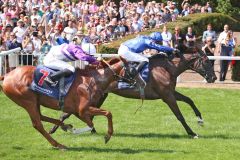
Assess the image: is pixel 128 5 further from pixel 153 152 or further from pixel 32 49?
pixel 153 152

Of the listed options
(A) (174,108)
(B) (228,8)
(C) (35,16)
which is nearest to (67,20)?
(C) (35,16)

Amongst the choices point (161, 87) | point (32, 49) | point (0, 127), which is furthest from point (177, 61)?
point (32, 49)

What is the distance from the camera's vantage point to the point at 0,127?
1326 cm

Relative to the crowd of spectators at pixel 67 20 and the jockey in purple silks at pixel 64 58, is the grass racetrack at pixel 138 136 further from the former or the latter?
the crowd of spectators at pixel 67 20

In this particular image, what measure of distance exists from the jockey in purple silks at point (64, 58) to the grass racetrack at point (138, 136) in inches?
48.7

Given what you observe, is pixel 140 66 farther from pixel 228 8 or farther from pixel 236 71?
pixel 228 8

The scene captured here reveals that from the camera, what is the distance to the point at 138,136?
12367 mm

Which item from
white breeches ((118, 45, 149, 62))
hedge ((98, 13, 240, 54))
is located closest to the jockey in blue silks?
white breeches ((118, 45, 149, 62))

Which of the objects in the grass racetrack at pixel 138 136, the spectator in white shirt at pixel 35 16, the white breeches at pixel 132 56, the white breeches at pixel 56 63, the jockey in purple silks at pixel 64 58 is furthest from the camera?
the spectator in white shirt at pixel 35 16

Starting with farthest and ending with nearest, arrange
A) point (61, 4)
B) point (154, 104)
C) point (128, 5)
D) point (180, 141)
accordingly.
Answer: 1. point (128, 5)
2. point (61, 4)
3. point (154, 104)
4. point (180, 141)

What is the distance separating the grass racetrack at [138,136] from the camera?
10.7 metres

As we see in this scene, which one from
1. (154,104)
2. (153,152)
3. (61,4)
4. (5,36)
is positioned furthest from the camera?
(61,4)

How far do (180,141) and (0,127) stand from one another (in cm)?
371

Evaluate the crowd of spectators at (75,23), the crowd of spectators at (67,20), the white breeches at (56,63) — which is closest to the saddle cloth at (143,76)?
the white breeches at (56,63)
